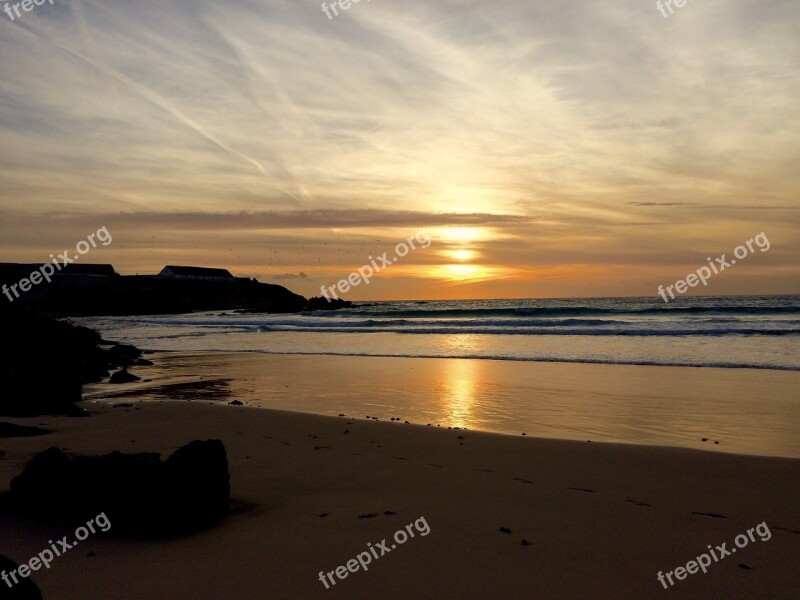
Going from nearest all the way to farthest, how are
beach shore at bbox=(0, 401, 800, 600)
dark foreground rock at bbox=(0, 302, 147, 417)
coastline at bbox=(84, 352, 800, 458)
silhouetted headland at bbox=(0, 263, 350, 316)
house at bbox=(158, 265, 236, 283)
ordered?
beach shore at bbox=(0, 401, 800, 600)
coastline at bbox=(84, 352, 800, 458)
dark foreground rock at bbox=(0, 302, 147, 417)
silhouetted headland at bbox=(0, 263, 350, 316)
house at bbox=(158, 265, 236, 283)

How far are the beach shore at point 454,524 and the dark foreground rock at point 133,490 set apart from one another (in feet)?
0.60

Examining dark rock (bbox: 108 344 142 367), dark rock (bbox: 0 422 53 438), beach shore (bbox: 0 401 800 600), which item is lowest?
beach shore (bbox: 0 401 800 600)

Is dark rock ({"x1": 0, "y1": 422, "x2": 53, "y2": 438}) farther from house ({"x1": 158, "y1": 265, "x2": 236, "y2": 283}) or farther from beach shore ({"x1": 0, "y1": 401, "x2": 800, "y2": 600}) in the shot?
house ({"x1": 158, "y1": 265, "x2": 236, "y2": 283})

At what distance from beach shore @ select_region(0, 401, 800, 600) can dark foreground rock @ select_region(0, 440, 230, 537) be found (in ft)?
0.60

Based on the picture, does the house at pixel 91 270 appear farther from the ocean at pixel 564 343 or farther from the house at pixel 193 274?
A: the ocean at pixel 564 343

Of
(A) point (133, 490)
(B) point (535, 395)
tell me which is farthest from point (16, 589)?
(B) point (535, 395)

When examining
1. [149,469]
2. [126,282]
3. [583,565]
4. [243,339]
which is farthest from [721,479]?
[126,282]

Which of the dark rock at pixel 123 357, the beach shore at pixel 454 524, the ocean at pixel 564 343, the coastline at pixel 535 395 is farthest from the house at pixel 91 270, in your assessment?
the beach shore at pixel 454 524

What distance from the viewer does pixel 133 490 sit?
4.56 m

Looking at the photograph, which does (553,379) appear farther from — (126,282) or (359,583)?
(126,282)

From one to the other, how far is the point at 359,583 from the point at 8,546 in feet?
8.25

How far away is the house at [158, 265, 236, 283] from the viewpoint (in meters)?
106

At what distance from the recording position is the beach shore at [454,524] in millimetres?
3887

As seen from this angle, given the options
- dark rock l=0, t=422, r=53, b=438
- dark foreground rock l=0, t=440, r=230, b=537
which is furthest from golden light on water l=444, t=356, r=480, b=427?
dark rock l=0, t=422, r=53, b=438
